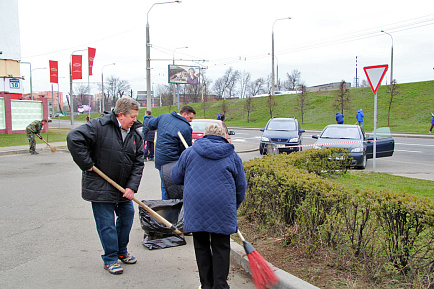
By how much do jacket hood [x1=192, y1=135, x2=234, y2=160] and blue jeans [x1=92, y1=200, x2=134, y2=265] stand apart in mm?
1417

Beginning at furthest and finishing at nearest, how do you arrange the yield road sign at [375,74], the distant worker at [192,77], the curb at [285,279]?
the distant worker at [192,77]
the yield road sign at [375,74]
the curb at [285,279]

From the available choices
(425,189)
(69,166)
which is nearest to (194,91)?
(69,166)

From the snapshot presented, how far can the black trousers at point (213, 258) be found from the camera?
328 cm

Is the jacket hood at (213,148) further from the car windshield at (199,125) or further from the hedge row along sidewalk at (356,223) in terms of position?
the car windshield at (199,125)

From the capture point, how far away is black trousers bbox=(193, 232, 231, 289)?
129 inches

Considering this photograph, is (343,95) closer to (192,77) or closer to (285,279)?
(192,77)

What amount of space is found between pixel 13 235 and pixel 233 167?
3797 mm

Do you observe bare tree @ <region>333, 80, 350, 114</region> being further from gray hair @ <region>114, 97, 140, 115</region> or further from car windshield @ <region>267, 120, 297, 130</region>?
gray hair @ <region>114, 97, 140, 115</region>

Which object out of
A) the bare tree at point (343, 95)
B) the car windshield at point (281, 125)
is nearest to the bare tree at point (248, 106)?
the bare tree at point (343, 95)

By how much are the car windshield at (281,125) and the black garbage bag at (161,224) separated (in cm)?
1179

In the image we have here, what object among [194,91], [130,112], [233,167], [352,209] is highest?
[194,91]

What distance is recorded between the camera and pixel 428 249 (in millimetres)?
3197

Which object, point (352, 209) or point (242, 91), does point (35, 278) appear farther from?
point (242, 91)

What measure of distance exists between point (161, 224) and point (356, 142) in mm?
8882
